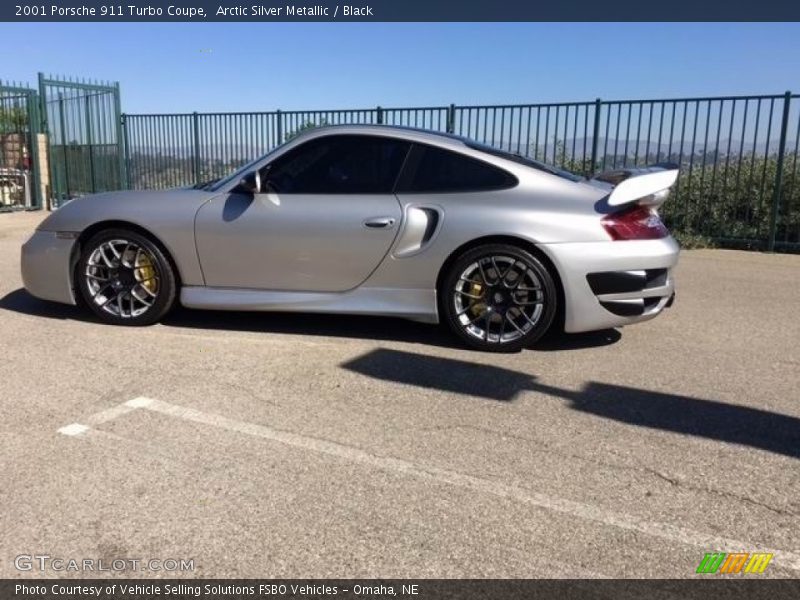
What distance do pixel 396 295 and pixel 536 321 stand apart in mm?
955

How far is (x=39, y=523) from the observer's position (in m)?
2.57

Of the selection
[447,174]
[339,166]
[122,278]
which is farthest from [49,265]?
[447,174]

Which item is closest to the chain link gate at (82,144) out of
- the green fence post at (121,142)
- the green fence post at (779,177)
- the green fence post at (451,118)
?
the green fence post at (121,142)

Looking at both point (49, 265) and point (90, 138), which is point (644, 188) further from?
point (90, 138)

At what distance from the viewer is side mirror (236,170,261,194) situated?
492 cm

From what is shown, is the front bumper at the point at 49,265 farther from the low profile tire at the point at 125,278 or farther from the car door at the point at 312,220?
the car door at the point at 312,220

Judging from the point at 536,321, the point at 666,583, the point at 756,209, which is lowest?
the point at 666,583

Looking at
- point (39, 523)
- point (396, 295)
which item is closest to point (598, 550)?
point (39, 523)

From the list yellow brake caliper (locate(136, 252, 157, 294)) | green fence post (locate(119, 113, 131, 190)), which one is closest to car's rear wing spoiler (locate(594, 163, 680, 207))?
yellow brake caliper (locate(136, 252, 157, 294))

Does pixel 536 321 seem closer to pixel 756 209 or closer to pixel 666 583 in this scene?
pixel 666 583

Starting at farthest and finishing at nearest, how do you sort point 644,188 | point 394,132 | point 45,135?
point 45,135 < point 394,132 < point 644,188

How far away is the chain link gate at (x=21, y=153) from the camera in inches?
569

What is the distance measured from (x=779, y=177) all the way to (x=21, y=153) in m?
14.1

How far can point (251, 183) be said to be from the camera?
16.2 ft
